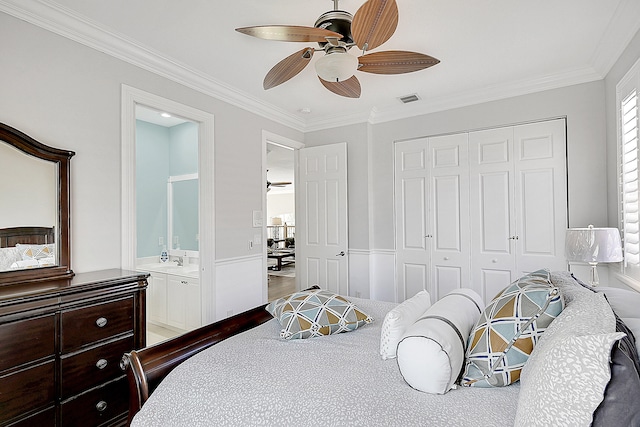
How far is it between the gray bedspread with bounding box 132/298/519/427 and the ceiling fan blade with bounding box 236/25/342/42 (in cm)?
166

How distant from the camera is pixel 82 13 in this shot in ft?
6.88

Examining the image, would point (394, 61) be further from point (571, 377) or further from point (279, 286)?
point (279, 286)

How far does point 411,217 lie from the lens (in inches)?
155

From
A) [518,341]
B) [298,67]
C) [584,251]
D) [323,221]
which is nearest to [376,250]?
[323,221]

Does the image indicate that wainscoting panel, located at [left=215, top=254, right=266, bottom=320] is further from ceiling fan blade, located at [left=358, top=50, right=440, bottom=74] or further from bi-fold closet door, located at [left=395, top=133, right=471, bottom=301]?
ceiling fan blade, located at [left=358, top=50, right=440, bottom=74]

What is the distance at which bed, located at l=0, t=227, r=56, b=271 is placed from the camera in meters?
1.80

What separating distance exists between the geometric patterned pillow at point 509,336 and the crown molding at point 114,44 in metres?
2.96

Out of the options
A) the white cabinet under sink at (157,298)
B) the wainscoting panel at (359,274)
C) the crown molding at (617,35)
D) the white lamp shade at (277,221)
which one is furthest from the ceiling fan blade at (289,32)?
the white lamp shade at (277,221)

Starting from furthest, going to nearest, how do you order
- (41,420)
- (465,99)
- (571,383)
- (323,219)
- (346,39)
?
1. (323,219)
2. (465,99)
3. (346,39)
4. (41,420)
5. (571,383)

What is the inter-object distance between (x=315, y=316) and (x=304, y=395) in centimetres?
65

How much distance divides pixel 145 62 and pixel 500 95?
341 centimetres

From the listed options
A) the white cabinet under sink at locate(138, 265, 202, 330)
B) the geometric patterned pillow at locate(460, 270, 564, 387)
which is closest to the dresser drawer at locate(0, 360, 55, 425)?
the white cabinet under sink at locate(138, 265, 202, 330)

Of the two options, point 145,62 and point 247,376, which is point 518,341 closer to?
point 247,376

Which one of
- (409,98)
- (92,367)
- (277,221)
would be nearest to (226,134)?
(409,98)
